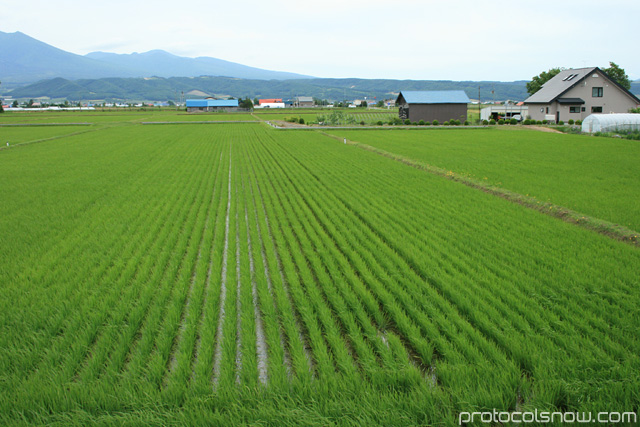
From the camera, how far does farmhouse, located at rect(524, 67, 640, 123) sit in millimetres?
48719

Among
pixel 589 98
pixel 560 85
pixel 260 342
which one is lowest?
pixel 260 342

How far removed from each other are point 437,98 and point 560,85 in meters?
14.4

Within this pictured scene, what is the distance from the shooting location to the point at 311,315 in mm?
5367

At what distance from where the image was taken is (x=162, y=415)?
3654 mm

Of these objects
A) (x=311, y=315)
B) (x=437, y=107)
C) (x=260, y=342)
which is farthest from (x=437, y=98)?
(x=260, y=342)

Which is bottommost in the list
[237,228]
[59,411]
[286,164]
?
[59,411]

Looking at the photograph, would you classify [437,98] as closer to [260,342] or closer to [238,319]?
[238,319]

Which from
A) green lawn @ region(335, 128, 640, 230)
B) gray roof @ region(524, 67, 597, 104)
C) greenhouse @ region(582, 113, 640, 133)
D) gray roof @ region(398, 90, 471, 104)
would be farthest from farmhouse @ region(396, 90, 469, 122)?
green lawn @ region(335, 128, 640, 230)

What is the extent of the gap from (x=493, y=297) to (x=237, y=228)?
19.3 feet

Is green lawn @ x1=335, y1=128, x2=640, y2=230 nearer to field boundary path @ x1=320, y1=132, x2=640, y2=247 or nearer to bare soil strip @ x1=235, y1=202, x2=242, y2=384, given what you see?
field boundary path @ x1=320, y1=132, x2=640, y2=247

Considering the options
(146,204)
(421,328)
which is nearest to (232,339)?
(421,328)

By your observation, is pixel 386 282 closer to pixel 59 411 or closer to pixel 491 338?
pixel 491 338

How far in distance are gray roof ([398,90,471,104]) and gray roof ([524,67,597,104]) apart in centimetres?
818

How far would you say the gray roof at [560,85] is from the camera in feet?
161
